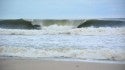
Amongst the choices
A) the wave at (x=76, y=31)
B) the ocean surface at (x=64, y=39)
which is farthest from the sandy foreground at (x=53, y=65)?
the wave at (x=76, y=31)

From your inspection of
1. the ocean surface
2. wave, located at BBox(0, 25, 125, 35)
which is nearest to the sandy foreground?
the ocean surface

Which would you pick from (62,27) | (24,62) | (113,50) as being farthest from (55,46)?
(113,50)

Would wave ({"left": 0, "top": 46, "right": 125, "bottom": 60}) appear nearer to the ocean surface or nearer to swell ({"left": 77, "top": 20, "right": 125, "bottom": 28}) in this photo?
the ocean surface

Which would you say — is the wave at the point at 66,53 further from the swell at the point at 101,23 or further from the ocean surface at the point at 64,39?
the swell at the point at 101,23

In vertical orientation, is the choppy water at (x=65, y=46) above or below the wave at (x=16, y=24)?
below

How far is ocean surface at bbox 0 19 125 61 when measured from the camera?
6.31ft

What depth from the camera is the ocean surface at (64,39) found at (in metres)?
1.92

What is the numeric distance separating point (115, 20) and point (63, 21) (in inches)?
16.9

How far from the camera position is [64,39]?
2.00 meters

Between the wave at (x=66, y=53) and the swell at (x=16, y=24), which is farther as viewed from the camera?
the swell at (x=16, y=24)

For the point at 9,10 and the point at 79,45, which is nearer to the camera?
the point at 79,45

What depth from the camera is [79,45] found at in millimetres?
1974

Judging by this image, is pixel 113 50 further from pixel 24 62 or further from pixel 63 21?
pixel 24 62

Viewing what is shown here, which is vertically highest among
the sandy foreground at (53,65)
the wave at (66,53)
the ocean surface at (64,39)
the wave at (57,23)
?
the wave at (57,23)
